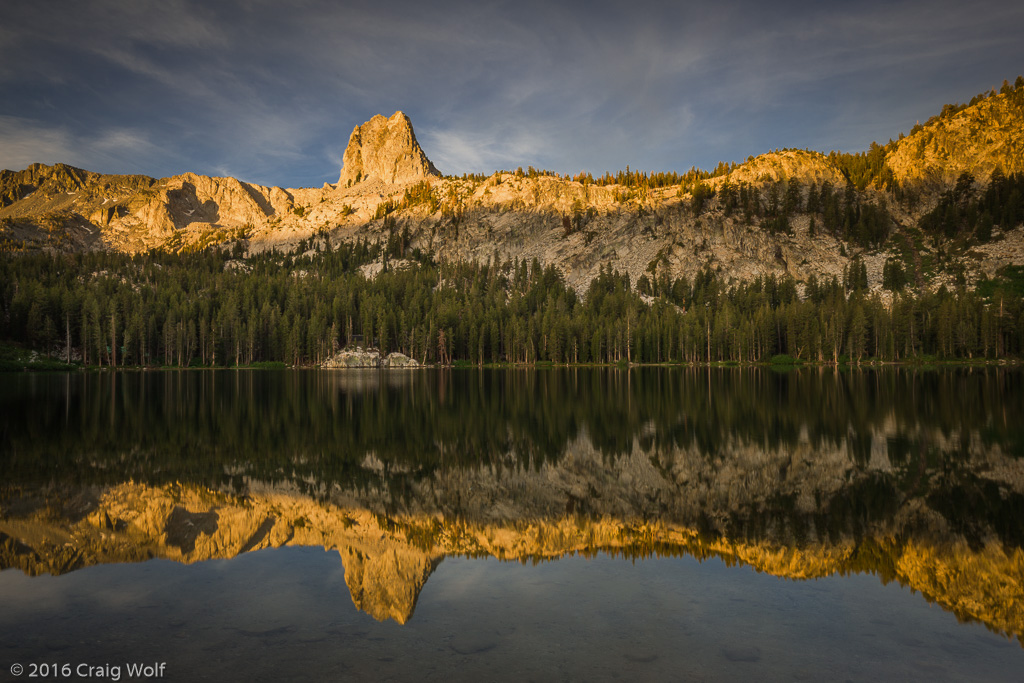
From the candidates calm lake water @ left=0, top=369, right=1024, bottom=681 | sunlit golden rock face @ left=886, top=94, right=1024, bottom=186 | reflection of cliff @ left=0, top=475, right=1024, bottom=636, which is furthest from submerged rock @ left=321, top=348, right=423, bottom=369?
sunlit golden rock face @ left=886, top=94, right=1024, bottom=186

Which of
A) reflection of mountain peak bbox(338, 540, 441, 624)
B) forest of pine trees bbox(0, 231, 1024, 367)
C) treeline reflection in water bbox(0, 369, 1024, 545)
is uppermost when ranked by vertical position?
forest of pine trees bbox(0, 231, 1024, 367)

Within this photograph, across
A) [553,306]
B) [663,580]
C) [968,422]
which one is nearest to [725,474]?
[663,580]

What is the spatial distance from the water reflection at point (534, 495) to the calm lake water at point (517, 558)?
0.29ft

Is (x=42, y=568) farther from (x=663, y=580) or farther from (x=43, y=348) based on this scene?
(x=43, y=348)

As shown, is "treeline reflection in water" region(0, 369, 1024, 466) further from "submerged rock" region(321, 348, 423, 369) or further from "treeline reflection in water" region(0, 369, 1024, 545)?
"submerged rock" region(321, 348, 423, 369)

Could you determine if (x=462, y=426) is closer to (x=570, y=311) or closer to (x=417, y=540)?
(x=417, y=540)

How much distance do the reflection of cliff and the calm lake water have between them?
63 mm

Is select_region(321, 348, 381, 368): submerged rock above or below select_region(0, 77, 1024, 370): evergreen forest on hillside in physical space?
below

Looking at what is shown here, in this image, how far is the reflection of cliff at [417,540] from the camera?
9734mm

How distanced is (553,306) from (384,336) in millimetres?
49801

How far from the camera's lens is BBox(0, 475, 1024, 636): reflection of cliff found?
31.9ft

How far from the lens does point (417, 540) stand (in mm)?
11992

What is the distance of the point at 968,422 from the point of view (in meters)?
27.5

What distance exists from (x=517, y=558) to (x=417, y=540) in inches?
92.0
